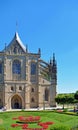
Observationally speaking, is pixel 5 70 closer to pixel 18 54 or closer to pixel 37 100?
pixel 18 54

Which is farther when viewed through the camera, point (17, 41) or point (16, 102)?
point (17, 41)

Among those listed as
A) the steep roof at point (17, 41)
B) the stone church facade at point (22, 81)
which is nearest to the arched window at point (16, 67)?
the stone church facade at point (22, 81)

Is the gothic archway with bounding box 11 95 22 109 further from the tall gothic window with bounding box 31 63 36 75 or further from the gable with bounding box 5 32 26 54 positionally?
the gable with bounding box 5 32 26 54

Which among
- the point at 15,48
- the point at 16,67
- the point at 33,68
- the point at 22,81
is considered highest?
the point at 15,48

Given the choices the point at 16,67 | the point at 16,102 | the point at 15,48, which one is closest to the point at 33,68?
the point at 16,67

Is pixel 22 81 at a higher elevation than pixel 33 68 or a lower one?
lower

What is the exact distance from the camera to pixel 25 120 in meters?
42.8

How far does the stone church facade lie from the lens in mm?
78500

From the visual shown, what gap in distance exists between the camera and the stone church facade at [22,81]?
3091 inches

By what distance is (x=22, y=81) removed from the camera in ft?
260

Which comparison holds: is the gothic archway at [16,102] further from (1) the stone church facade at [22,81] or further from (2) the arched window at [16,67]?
(2) the arched window at [16,67]

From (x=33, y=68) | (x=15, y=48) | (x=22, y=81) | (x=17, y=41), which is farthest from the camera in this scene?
(x=17, y=41)

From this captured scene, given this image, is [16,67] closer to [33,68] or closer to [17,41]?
[33,68]

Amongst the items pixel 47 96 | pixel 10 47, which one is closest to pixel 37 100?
pixel 47 96
